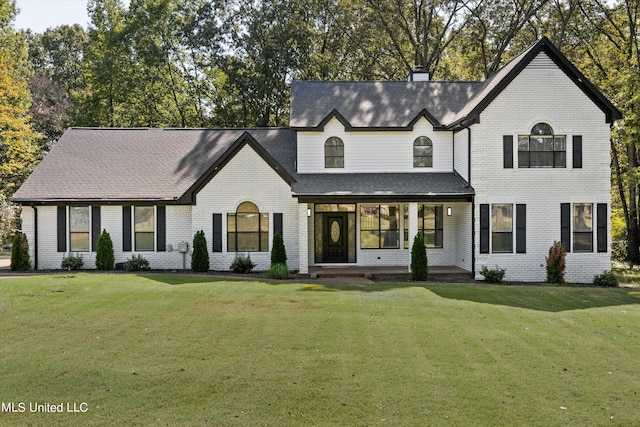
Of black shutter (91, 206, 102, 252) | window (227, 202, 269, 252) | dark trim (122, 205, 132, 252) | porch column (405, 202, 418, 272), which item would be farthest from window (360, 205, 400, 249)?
black shutter (91, 206, 102, 252)

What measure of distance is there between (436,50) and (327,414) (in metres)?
32.9

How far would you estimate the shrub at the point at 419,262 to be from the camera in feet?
63.2

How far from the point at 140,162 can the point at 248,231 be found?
6.17 metres

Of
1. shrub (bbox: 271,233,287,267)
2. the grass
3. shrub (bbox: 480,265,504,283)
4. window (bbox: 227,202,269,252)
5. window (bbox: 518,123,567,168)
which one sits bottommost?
the grass

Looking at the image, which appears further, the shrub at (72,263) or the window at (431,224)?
the window at (431,224)

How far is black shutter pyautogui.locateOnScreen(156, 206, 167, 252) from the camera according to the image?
21.3 metres

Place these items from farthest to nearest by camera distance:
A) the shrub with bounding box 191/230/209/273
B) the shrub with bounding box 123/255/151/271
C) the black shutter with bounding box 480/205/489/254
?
the shrub with bounding box 123/255/151/271 < the shrub with bounding box 191/230/209/273 < the black shutter with bounding box 480/205/489/254

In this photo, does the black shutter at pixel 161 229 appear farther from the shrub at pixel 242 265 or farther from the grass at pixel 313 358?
the grass at pixel 313 358

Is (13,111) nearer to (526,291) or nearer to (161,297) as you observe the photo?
(161,297)

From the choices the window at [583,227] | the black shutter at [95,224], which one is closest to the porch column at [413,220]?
the window at [583,227]

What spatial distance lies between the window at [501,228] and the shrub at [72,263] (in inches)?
610

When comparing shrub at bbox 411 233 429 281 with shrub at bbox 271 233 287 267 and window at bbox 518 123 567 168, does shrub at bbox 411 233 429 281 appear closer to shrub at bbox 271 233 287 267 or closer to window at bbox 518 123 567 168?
shrub at bbox 271 233 287 267

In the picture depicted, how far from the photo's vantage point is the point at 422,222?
72.3 feet

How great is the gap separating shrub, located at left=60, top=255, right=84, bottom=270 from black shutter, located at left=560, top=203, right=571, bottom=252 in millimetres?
18021
